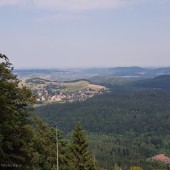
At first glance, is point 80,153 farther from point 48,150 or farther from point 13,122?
point 13,122

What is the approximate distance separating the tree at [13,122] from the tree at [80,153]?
47.0 ft

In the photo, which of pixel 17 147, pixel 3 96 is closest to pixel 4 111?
pixel 3 96

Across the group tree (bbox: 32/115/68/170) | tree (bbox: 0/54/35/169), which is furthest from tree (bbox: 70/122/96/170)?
tree (bbox: 0/54/35/169)

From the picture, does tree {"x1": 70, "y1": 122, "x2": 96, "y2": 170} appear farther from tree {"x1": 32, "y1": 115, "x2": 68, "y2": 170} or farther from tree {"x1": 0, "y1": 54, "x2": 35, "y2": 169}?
tree {"x1": 0, "y1": 54, "x2": 35, "y2": 169}

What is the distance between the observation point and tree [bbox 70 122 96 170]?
43.8m

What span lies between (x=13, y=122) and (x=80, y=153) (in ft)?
60.8

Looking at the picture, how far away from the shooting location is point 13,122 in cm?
2731

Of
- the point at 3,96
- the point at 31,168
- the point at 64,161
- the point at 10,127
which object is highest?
the point at 3,96

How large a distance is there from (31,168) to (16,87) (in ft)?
20.1

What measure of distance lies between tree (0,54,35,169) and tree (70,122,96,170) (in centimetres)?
1433

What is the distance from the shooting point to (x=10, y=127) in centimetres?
2645

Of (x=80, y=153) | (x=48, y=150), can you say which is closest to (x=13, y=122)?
(x=48, y=150)

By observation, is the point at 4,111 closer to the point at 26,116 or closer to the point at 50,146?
the point at 26,116

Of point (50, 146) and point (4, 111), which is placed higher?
point (4, 111)
